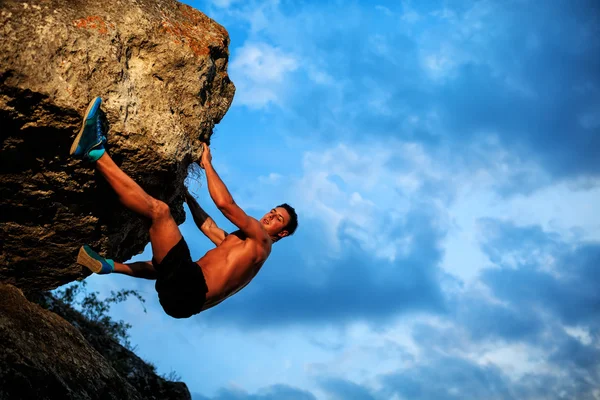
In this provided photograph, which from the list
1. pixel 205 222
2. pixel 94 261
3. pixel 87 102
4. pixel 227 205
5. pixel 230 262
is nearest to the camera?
pixel 87 102

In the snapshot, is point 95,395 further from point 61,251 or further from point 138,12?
point 138,12

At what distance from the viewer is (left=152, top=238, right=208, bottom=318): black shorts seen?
6.43m

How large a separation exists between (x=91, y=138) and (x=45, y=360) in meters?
2.82

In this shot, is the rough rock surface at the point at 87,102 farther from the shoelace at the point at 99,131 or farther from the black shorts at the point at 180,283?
the black shorts at the point at 180,283

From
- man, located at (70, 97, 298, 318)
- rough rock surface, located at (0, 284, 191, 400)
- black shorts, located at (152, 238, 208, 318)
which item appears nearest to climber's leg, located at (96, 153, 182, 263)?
man, located at (70, 97, 298, 318)

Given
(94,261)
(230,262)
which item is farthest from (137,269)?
(230,262)

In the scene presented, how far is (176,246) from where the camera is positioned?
6410 millimetres

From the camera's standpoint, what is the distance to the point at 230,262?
698 cm

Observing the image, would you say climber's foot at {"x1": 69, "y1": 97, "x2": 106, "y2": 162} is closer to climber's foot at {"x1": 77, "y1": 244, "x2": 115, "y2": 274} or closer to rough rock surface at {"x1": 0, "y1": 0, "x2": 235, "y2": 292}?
rough rock surface at {"x1": 0, "y1": 0, "x2": 235, "y2": 292}

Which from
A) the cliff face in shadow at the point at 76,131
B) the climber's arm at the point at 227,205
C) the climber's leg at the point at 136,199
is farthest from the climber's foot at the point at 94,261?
the climber's arm at the point at 227,205

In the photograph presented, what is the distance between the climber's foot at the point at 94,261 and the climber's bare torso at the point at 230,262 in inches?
34.9

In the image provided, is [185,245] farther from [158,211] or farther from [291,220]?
[291,220]

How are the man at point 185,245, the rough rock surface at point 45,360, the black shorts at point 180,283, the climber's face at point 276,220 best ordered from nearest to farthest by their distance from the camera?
1. the man at point 185,245
2. the black shorts at point 180,283
3. the rough rock surface at point 45,360
4. the climber's face at point 276,220

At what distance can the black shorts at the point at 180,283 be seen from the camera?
253 inches
